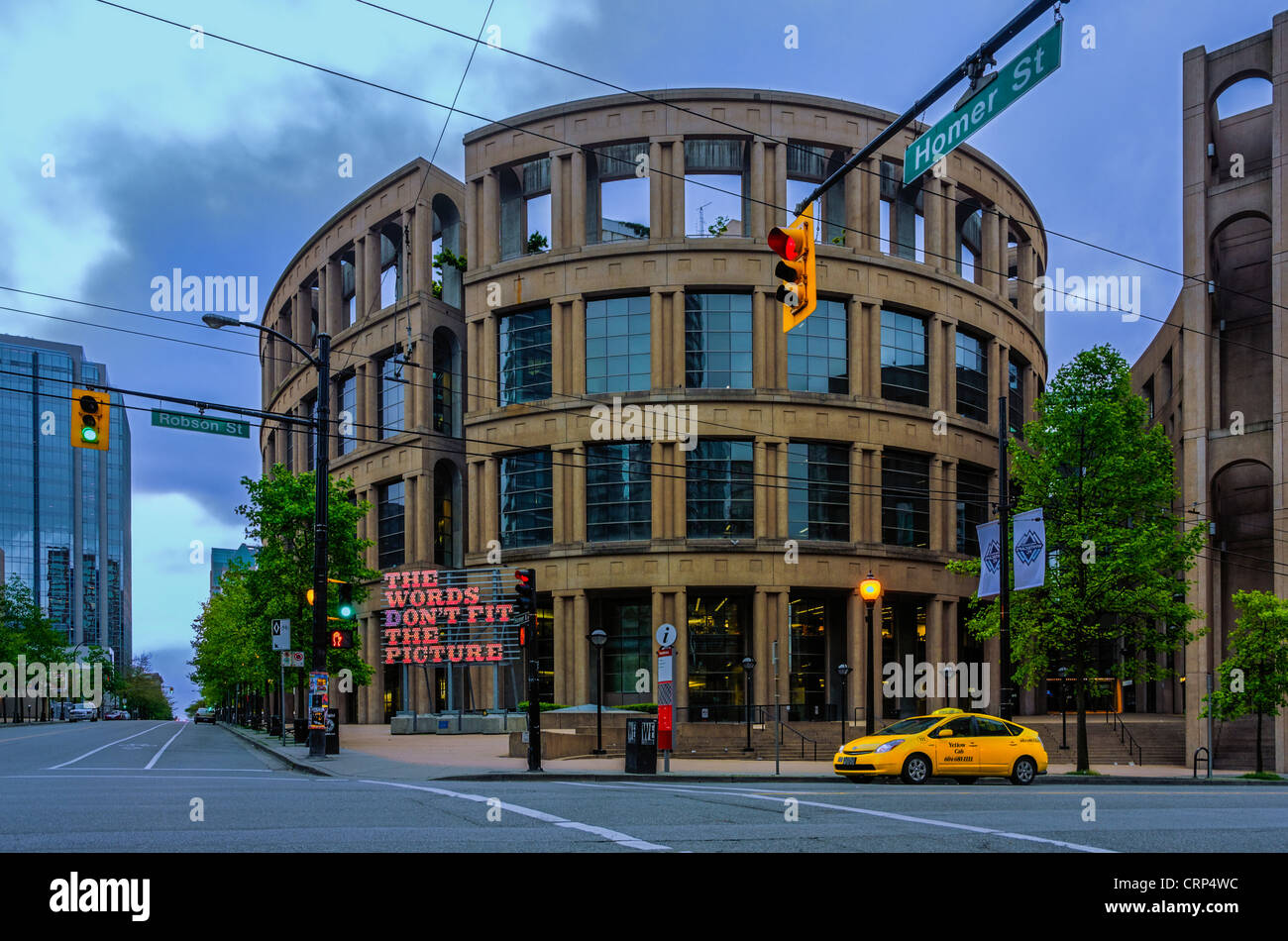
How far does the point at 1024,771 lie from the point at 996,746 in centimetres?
99

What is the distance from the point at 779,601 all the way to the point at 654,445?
7982mm

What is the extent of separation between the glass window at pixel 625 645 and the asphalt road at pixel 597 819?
27.3 m

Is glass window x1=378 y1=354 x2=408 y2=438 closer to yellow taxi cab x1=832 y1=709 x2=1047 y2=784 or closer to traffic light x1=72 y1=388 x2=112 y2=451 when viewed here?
traffic light x1=72 y1=388 x2=112 y2=451

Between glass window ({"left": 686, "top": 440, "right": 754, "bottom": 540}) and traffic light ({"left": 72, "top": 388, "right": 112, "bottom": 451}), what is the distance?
2796 centimetres

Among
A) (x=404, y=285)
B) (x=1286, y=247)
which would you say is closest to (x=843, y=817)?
(x=1286, y=247)

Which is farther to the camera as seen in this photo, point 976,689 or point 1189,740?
point 976,689

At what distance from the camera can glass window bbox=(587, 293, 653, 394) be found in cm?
4559

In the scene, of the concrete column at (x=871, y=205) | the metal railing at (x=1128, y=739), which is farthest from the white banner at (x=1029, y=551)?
the concrete column at (x=871, y=205)

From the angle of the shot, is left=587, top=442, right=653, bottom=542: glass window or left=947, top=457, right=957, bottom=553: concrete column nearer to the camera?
left=587, top=442, right=653, bottom=542: glass window

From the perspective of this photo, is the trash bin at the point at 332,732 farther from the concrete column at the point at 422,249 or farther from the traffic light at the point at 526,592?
the concrete column at the point at 422,249

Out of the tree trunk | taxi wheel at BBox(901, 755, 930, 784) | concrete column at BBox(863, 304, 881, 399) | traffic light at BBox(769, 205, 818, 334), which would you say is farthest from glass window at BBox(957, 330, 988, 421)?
traffic light at BBox(769, 205, 818, 334)
